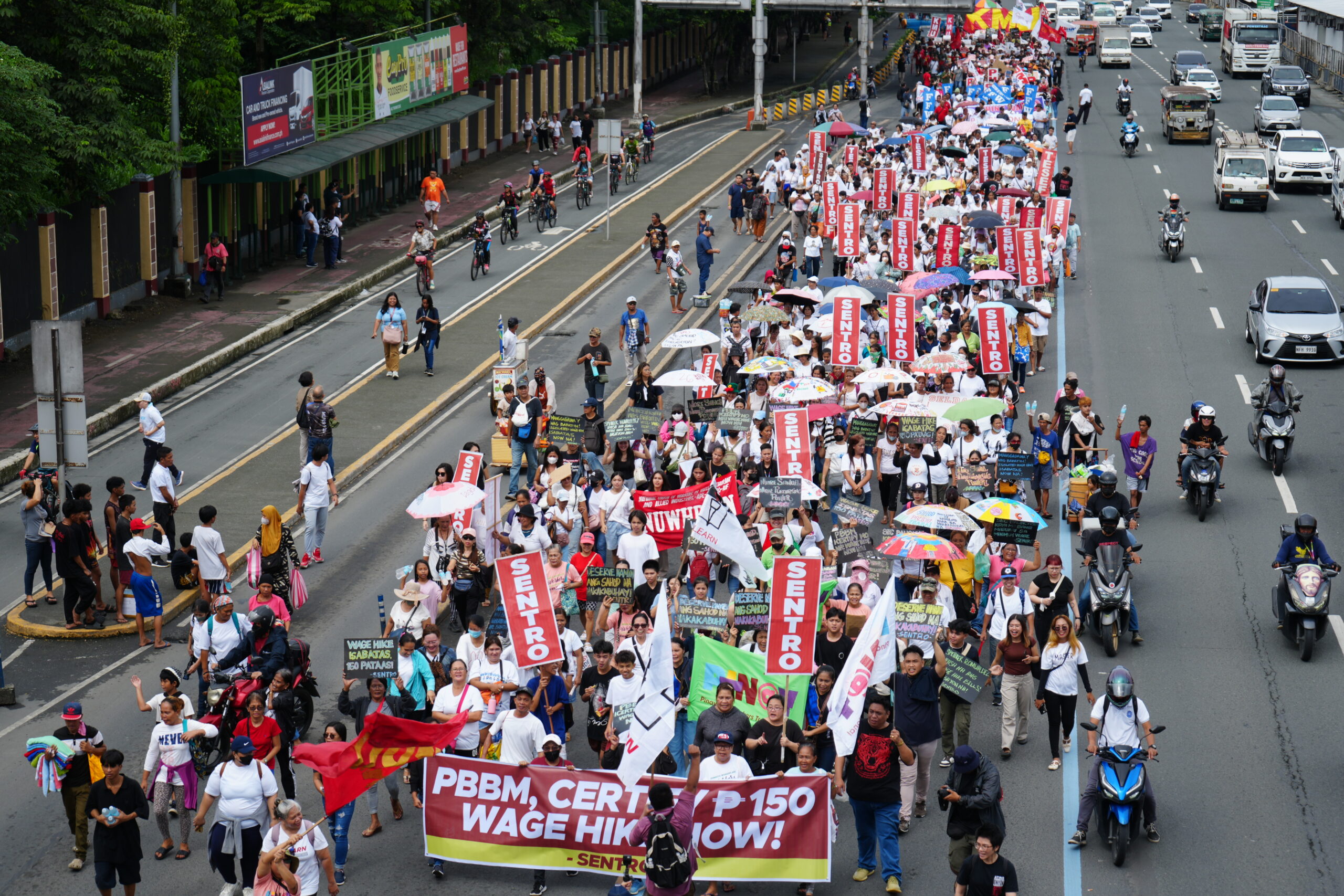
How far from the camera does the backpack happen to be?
12141mm

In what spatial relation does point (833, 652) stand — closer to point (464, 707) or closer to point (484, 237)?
point (464, 707)

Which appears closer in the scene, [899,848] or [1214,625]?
[899,848]

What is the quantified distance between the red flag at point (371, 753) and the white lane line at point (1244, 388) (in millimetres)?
19470

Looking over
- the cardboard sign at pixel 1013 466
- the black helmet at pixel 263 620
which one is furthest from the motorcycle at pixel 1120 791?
the black helmet at pixel 263 620

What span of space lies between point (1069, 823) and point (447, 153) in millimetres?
43194

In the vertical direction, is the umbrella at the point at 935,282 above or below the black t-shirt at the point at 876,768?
above

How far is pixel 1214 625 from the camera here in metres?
19.5

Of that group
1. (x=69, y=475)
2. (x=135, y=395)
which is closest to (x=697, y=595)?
(x=69, y=475)

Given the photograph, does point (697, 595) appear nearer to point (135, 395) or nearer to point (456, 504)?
point (456, 504)

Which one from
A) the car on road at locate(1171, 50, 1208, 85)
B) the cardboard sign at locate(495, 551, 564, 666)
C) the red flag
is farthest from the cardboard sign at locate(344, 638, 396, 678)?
the car on road at locate(1171, 50, 1208, 85)

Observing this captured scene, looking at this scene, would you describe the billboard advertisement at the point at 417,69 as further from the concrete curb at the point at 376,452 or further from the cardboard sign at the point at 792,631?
the cardboard sign at the point at 792,631

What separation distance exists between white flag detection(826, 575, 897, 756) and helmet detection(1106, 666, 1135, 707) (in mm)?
1996

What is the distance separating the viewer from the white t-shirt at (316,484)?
21.9 meters

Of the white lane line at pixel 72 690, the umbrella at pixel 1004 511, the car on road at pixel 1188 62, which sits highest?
the car on road at pixel 1188 62
